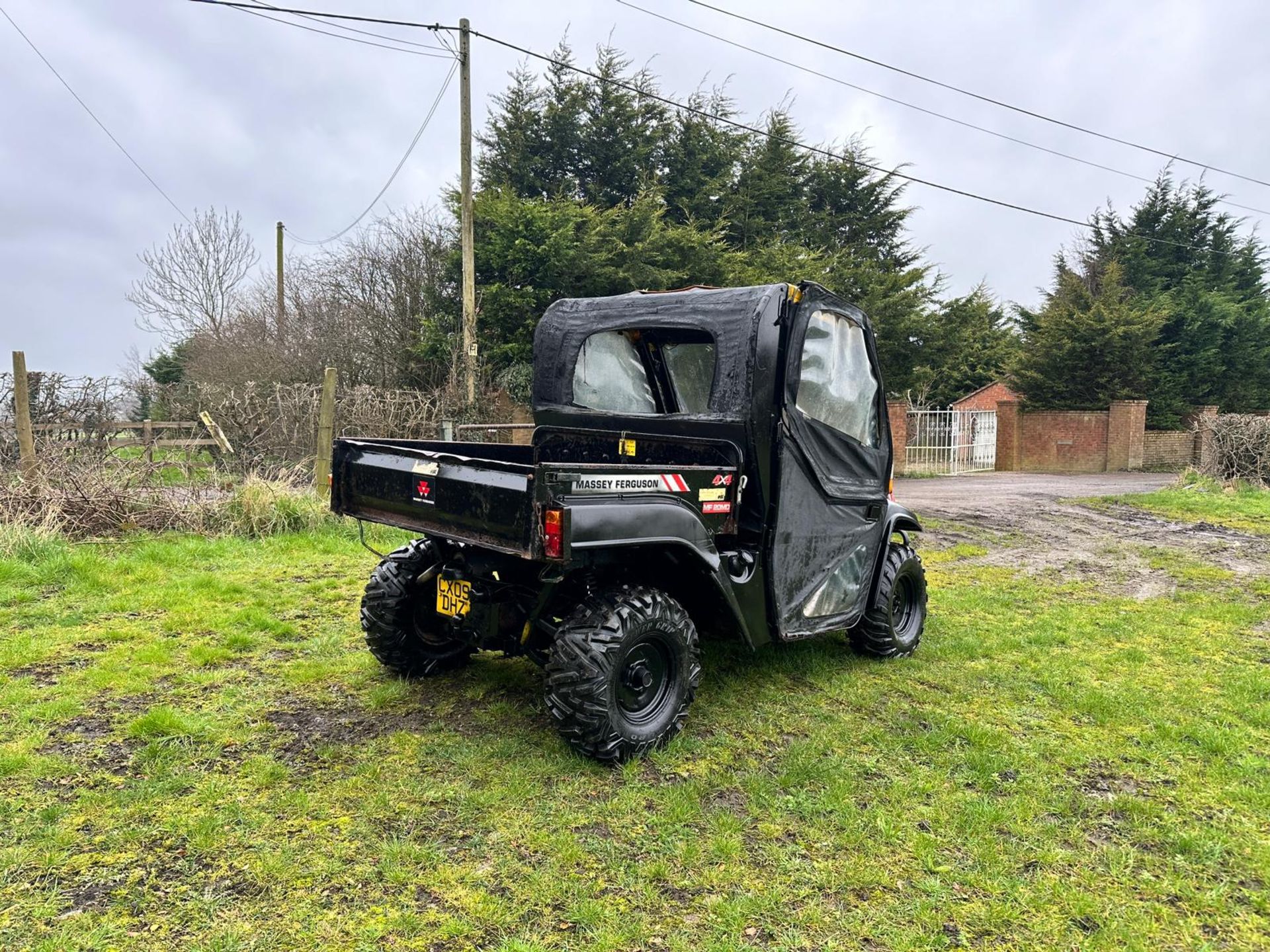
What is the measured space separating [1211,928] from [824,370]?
105 inches

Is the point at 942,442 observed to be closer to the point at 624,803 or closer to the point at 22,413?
the point at 22,413

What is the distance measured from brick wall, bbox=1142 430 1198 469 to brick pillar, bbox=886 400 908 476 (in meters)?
7.78

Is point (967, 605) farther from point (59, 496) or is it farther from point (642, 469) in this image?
point (59, 496)

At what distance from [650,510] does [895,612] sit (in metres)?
2.49

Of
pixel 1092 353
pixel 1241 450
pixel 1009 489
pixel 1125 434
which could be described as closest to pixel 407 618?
pixel 1009 489

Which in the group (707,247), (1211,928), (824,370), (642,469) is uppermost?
(707,247)

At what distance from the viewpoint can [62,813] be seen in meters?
2.79

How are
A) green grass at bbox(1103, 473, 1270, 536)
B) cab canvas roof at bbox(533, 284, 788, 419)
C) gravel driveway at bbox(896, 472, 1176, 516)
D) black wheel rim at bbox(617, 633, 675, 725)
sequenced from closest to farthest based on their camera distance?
black wheel rim at bbox(617, 633, 675, 725) → cab canvas roof at bbox(533, 284, 788, 419) → green grass at bbox(1103, 473, 1270, 536) → gravel driveway at bbox(896, 472, 1176, 516)

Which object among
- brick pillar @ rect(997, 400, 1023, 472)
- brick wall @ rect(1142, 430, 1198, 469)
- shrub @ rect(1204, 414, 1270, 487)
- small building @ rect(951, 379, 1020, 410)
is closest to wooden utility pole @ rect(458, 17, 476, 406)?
shrub @ rect(1204, 414, 1270, 487)

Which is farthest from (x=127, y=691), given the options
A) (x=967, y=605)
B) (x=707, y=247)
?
(x=707, y=247)

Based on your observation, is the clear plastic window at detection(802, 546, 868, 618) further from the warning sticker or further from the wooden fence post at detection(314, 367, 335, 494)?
the wooden fence post at detection(314, 367, 335, 494)

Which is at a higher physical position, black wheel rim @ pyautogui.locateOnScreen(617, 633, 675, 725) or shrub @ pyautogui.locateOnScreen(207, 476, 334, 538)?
shrub @ pyautogui.locateOnScreen(207, 476, 334, 538)

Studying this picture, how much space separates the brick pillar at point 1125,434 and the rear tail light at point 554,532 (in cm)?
2291

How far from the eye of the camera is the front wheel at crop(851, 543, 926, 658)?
470 cm
